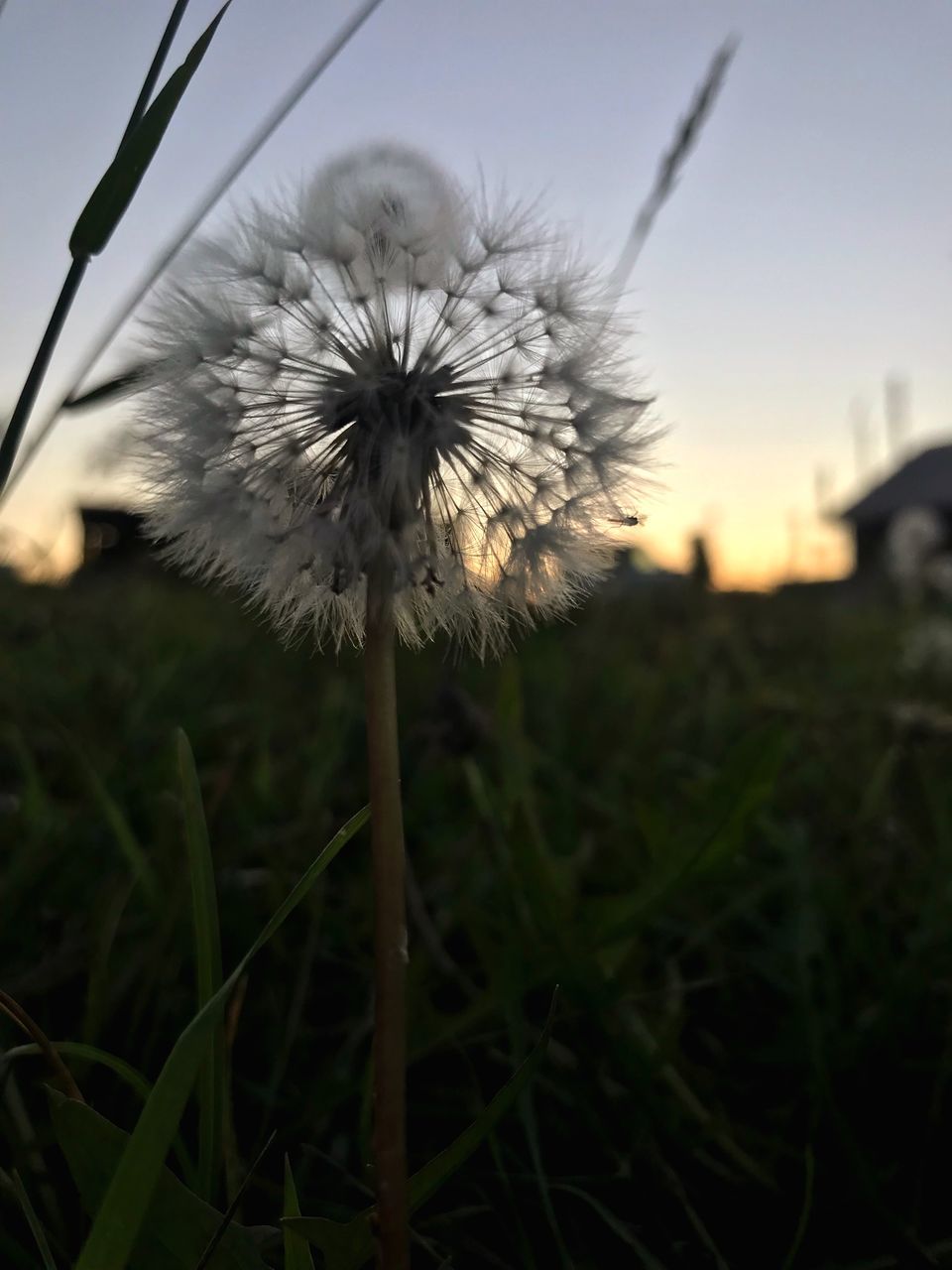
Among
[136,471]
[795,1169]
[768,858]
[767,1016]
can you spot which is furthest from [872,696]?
[136,471]

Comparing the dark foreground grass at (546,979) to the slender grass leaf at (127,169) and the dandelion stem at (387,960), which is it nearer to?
the dandelion stem at (387,960)

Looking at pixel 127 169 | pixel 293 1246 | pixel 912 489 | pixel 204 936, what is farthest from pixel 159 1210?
pixel 912 489

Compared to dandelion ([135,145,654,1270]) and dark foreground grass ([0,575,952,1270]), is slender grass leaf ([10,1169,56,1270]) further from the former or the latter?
dandelion ([135,145,654,1270])

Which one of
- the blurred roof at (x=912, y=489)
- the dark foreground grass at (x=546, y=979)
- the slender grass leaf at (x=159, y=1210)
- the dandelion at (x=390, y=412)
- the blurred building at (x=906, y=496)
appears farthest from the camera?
the blurred roof at (x=912, y=489)

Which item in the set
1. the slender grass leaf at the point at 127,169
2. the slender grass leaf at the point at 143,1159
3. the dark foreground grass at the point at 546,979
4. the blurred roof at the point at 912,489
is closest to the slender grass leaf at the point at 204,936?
the dark foreground grass at the point at 546,979

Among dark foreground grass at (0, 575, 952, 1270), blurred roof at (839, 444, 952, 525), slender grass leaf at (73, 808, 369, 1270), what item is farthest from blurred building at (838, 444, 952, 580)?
slender grass leaf at (73, 808, 369, 1270)

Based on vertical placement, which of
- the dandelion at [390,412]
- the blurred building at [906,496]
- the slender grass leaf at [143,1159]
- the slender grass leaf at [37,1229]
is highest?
the blurred building at [906,496]
